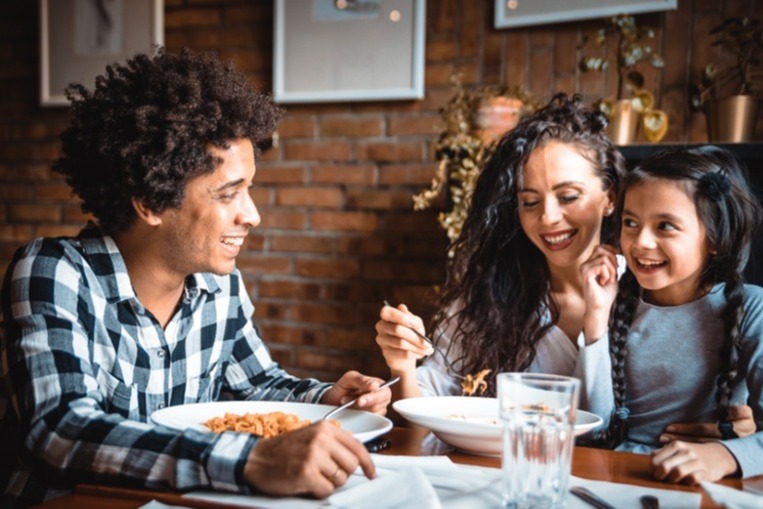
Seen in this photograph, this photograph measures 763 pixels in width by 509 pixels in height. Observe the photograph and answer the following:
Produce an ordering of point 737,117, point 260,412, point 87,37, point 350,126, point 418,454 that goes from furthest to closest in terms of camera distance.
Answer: point 87,37 < point 350,126 < point 737,117 < point 260,412 < point 418,454

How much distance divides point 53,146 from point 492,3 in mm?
2124

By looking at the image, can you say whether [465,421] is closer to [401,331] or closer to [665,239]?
[401,331]

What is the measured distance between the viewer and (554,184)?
185 centimetres

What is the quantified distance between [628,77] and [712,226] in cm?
113

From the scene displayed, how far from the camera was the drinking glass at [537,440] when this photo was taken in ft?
2.85

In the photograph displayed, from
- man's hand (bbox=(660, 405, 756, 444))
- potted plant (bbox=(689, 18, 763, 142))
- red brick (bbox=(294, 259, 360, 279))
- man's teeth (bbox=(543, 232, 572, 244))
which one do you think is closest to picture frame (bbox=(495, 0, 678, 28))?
potted plant (bbox=(689, 18, 763, 142))

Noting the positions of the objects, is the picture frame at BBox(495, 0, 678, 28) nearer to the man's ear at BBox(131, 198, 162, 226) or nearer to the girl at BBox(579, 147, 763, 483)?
the girl at BBox(579, 147, 763, 483)

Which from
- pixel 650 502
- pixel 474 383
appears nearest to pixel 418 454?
pixel 650 502

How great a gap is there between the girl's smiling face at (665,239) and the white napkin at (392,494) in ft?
2.80

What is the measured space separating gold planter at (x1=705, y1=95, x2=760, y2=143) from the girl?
0.71 metres

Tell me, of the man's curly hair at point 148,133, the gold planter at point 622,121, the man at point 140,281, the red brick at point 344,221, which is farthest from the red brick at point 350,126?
the man's curly hair at point 148,133

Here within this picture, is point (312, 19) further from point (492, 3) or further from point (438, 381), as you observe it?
point (438, 381)

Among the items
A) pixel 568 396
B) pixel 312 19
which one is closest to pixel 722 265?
pixel 568 396

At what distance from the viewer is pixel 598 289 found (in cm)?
160
